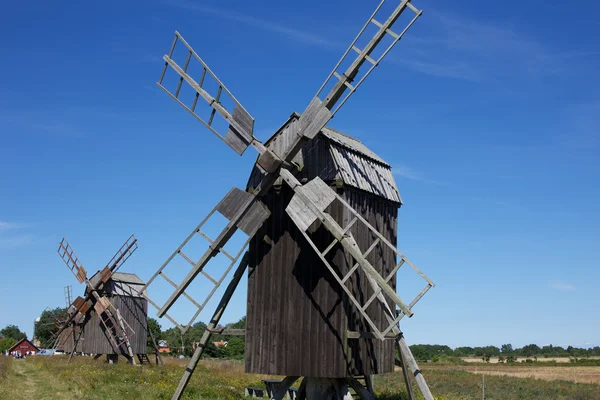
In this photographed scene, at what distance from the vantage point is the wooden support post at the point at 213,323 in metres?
15.9

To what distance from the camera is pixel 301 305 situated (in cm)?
1491

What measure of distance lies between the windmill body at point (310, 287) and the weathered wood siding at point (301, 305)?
0.9 inches

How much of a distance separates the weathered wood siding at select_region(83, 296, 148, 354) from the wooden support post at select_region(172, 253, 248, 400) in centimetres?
2304

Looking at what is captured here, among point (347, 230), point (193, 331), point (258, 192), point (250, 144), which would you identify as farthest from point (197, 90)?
point (193, 331)

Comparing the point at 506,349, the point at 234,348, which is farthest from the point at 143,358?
the point at 506,349

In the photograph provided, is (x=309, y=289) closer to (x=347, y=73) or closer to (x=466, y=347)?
(x=347, y=73)

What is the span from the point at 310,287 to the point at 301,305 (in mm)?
477

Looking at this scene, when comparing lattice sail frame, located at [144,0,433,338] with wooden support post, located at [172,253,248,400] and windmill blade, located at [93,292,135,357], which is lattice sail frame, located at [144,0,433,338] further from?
windmill blade, located at [93,292,135,357]

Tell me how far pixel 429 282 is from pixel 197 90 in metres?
7.74

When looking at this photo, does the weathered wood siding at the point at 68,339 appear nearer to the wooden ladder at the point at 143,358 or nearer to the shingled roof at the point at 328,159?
the wooden ladder at the point at 143,358

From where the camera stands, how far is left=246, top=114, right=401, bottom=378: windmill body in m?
14.5

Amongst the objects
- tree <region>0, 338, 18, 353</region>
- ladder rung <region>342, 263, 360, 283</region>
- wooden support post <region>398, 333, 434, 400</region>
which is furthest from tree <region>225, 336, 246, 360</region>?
ladder rung <region>342, 263, 360, 283</region>

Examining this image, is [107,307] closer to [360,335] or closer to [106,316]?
[106,316]

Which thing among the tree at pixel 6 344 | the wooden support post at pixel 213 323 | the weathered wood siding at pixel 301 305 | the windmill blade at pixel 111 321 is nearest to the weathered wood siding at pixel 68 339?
the windmill blade at pixel 111 321
